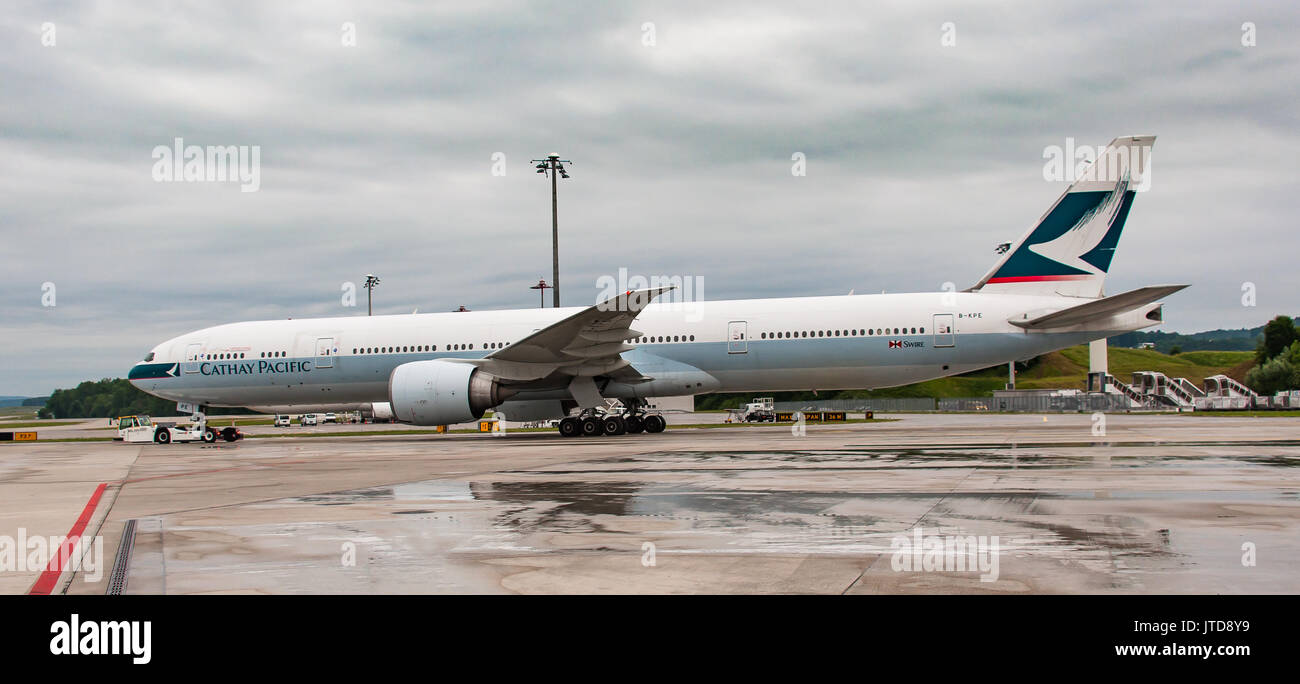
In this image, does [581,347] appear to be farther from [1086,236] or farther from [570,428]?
[1086,236]

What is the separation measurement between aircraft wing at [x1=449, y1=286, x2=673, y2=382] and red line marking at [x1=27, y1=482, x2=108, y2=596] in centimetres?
1320

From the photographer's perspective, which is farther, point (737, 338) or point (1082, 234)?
point (737, 338)

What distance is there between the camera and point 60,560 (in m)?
6.71

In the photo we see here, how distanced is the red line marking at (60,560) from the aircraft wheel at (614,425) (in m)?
15.9

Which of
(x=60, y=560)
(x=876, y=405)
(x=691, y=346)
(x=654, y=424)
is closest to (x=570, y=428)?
(x=654, y=424)

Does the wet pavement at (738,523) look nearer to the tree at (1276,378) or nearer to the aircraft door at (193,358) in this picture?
the aircraft door at (193,358)

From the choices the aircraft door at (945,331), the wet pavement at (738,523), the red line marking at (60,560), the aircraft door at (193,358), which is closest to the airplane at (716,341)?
the aircraft door at (945,331)

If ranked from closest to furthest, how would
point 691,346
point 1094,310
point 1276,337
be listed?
point 1094,310 → point 691,346 → point 1276,337

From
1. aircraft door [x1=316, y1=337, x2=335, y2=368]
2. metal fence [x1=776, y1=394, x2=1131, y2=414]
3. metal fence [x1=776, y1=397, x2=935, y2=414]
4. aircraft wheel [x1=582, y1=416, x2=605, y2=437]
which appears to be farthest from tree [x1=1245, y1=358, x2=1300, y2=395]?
aircraft door [x1=316, y1=337, x2=335, y2=368]

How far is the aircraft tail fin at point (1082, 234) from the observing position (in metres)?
23.0

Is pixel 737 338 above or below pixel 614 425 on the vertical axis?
above

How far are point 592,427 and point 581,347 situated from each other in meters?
2.85
